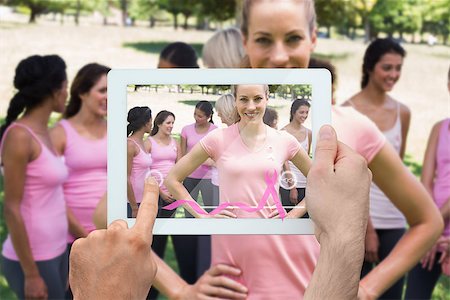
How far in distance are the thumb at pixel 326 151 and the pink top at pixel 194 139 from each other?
0.21m

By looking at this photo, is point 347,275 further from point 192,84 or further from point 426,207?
point 426,207

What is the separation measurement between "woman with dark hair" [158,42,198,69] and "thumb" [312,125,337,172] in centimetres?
219

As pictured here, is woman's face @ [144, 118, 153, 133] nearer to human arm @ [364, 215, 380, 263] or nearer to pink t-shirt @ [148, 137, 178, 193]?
pink t-shirt @ [148, 137, 178, 193]

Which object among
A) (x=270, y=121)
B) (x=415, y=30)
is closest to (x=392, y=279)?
(x=270, y=121)

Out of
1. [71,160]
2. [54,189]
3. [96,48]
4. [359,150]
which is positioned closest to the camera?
[359,150]

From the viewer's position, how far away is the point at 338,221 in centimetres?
65


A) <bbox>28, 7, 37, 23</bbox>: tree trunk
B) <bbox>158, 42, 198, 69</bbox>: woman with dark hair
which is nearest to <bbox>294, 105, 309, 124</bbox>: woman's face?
<bbox>158, 42, 198, 69</bbox>: woman with dark hair

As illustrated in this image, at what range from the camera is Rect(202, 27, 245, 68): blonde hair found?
2.58m

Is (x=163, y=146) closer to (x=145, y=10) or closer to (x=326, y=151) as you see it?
(x=326, y=151)

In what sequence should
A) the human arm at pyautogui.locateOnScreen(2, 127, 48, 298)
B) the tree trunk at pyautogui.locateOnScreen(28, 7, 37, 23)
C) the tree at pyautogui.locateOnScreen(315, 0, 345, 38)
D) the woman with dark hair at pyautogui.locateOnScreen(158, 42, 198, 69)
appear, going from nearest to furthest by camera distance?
the human arm at pyautogui.locateOnScreen(2, 127, 48, 298) → the woman with dark hair at pyautogui.locateOnScreen(158, 42, 198, 69) → the tree at pyautogui.locateOnScreen(315, 0, 345, 38) → the tree trunk at pyautogui.locateOnScreen(28, 7, 37, 23)

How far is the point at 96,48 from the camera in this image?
603cm

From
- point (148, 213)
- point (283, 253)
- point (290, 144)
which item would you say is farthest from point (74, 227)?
point (148, 213)

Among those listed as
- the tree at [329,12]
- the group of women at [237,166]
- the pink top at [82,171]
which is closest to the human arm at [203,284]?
the group of women at [237,166]

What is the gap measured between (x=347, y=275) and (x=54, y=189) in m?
1.88
